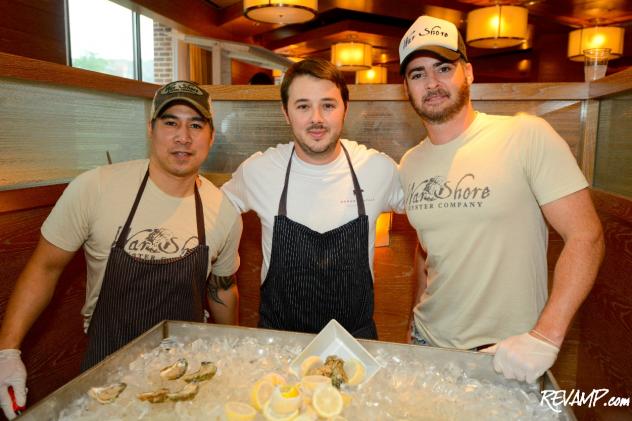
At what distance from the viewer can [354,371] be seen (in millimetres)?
1168

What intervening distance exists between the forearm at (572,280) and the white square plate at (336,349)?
48 cm

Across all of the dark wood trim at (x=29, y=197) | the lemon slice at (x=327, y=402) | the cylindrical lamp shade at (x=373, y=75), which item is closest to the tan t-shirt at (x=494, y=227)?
the lemon slice at (x=327, y=402)

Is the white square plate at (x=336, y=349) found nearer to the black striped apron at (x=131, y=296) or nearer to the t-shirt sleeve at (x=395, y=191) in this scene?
the black striped apron at (x=131, y=296)

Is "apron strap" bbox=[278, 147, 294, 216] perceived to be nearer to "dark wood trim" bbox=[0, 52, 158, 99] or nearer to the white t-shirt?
the white t-shirt

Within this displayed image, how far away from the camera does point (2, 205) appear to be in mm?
1806

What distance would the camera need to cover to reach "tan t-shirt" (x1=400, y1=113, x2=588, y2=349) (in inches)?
61.8

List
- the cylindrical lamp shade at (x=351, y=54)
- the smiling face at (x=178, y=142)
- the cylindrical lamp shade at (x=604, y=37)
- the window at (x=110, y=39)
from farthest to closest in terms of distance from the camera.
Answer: the cylindrical lamp shade at (x=351, y=54) → the cylindrical lamp shade at (x=604, y=37) → the window at (x=110, y=39) → the smiling face at (x=178, y=142)

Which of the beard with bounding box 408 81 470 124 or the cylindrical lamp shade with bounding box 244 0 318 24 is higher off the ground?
the cylindrical lamp shade with bounding box 244 0 318 24

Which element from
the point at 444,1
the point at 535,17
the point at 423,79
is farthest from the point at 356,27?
the point at 423,79

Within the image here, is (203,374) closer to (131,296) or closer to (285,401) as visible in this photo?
(285,401)

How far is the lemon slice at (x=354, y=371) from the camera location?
115 cm

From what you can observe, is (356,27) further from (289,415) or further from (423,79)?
(289,415)

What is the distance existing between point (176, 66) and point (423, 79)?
23.0ft

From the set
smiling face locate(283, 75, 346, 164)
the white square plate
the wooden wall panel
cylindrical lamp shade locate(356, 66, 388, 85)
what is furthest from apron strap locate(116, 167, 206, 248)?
cylindrical lamp shade locate(356, 66, 388, 85)
